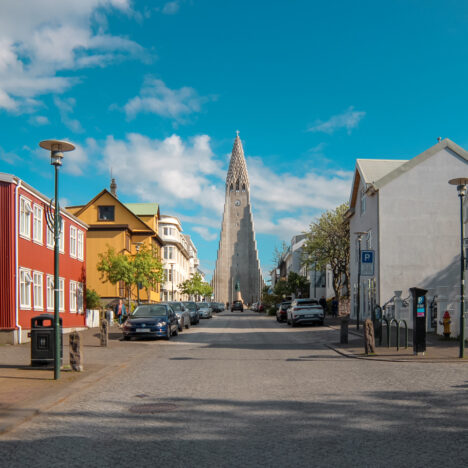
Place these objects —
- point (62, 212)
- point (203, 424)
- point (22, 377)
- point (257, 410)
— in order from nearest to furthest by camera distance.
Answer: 1. point (203, 424)
2. point (257, 410)
3. point (22, 377)
4. point (62, 212)

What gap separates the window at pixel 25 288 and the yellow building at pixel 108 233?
2084cm

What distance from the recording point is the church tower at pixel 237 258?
152750mm

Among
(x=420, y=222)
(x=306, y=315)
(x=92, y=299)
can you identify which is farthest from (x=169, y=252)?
(x=420, y=222)

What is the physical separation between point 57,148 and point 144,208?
52.5 meters

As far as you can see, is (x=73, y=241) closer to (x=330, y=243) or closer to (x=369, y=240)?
(x=369, y=240)

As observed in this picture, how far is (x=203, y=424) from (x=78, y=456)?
1.92 meters

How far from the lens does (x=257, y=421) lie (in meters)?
7.70

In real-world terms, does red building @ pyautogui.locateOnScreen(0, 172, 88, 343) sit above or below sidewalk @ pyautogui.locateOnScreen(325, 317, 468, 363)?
above

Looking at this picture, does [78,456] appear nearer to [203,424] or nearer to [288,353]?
[203,424]

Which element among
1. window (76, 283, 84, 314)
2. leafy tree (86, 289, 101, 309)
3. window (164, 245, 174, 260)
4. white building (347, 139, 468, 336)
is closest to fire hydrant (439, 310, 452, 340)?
white building (347, 139, 468, 336)

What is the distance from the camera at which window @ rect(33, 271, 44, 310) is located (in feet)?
86.1

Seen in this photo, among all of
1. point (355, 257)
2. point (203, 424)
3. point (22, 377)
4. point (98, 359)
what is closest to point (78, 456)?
point (203, 424)

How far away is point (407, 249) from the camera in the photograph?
107 ft

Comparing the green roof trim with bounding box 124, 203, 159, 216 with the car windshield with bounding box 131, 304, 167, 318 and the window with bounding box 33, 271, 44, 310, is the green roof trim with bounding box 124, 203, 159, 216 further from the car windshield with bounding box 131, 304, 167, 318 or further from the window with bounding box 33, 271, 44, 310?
the car windshield with bounding box 131, 304, 167, 318
